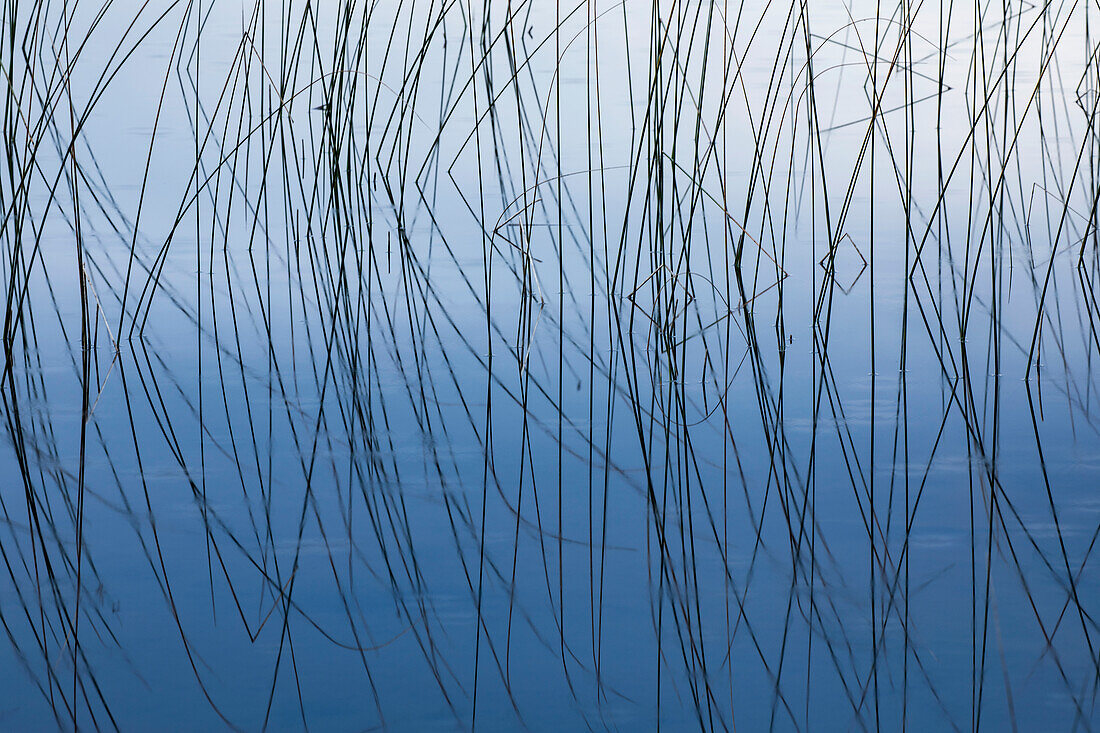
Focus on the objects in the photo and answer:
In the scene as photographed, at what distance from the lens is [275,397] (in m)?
1.42

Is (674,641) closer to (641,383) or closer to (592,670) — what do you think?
(592,670)

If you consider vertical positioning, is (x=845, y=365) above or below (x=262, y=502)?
above

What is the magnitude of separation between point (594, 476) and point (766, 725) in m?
0.43

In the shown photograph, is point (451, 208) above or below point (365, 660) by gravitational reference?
above

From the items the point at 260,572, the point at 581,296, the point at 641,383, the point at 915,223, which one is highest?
the point at 915,223

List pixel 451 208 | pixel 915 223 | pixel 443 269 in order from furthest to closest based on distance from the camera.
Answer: pixel 451 208
pixel 915 223
pixel 443 269

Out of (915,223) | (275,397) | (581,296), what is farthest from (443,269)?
(915,223)

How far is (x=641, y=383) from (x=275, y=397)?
43 centimetres

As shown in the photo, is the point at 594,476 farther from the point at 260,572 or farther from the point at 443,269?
the point at 443,269

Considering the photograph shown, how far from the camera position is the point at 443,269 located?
6.60ft

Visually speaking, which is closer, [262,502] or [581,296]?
[262,502]

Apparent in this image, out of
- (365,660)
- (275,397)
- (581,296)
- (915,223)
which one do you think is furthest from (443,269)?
(365,660)

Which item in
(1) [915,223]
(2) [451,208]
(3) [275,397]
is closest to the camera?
(3) [275,397]

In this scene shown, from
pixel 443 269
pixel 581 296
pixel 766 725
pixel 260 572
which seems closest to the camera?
pixel 766 725
